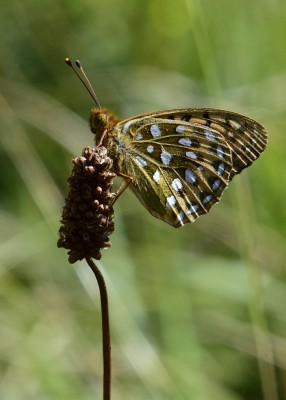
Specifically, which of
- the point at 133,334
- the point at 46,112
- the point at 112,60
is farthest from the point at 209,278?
the point at 112,60

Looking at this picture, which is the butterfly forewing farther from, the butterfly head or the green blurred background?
the green blurred background

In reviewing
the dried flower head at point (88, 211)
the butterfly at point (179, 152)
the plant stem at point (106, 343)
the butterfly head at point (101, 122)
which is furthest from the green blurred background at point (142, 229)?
the plant stem at point (106, 343)

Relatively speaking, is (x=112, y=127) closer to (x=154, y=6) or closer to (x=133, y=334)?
(x=133, y=334)

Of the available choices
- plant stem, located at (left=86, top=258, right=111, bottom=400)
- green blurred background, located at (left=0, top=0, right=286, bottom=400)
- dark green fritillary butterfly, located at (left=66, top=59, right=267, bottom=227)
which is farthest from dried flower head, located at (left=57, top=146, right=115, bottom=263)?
green blurred background, located at (left=0, top=0, right=286, bottom=400)

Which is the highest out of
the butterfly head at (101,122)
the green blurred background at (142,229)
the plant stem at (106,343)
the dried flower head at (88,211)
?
the green blurred background at (142,229)

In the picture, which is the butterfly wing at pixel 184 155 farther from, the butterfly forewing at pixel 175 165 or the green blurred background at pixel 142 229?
the green blurred background at pixel 142 229

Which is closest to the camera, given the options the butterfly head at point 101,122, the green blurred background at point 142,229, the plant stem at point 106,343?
the plant stem at point 106,343

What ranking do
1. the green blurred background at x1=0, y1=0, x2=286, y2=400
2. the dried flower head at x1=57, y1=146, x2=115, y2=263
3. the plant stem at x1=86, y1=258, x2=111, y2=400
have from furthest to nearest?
the green blurred background at x1=0, y1=0, x2=286, y2=400 < the dried flower head at x1=57, y1=146, x2=115, y2=263 < the plant stem at x1=86, y1=258, x2=111, y2=400

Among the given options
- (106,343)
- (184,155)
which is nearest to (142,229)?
(184,155)

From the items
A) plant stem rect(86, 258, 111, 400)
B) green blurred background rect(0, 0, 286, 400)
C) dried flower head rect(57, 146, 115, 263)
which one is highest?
green blurred background rect(0, 0, 286, 400)
